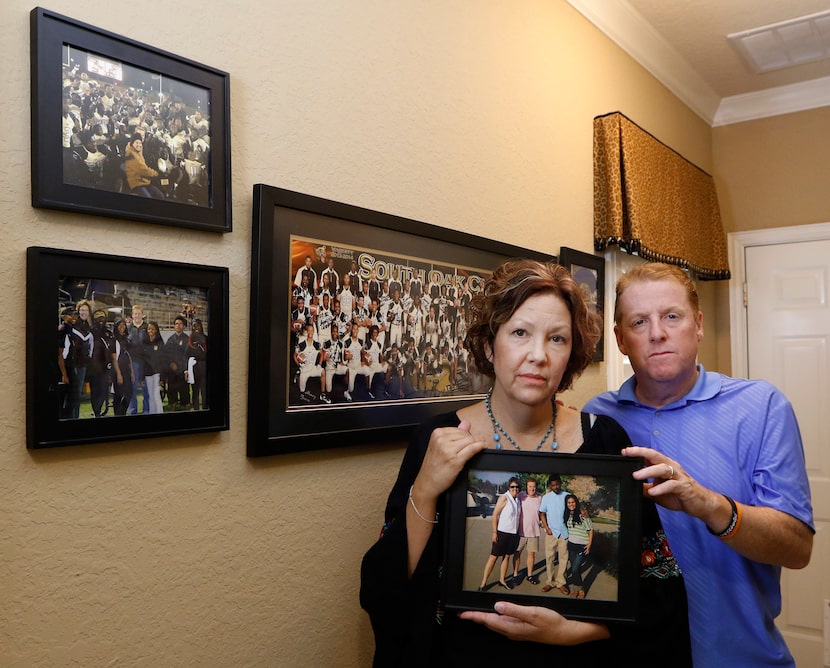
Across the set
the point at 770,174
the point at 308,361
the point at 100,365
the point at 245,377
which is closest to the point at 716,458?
the point at 308,361

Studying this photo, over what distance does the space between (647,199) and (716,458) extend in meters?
1.61

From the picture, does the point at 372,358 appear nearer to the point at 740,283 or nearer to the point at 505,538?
the point at 505,538

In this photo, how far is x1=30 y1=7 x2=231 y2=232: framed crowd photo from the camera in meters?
1.04

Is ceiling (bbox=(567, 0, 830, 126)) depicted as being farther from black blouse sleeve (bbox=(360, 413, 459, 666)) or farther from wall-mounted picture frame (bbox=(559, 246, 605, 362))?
black blouse sleeve (bbox=(360, 413, 459, 666))

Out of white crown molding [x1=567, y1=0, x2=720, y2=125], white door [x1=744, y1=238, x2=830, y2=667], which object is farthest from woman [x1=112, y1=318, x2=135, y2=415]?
white door [x1=744, y1=238, x2=830, y2=667]

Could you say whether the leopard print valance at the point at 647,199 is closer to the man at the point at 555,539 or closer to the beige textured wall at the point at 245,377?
the beige textured wall at the point at 245,377

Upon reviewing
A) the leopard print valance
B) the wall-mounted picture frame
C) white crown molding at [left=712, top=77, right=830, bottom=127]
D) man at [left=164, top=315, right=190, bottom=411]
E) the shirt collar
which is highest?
white crown molding at [left=712, top=77, right=830, bottom=127]

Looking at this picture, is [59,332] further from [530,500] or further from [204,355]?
[530,500]

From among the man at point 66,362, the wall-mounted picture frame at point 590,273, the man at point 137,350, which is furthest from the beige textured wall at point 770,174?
the man at point 66,362

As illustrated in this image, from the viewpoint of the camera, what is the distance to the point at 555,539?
3.52 ft

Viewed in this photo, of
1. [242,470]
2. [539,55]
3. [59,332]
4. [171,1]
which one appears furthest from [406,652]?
[539,55]

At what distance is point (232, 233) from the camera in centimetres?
133

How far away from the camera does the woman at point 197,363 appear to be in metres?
1.23

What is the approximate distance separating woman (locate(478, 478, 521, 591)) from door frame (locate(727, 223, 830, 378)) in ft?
10.0
